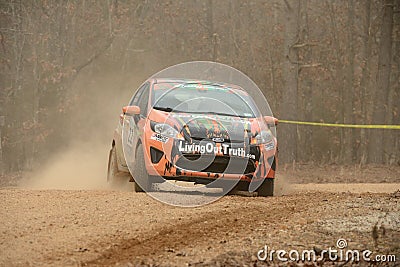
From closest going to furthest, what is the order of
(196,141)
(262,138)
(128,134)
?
(196,141) → (262,138) → (128,134)

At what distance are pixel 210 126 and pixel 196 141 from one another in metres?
0.36

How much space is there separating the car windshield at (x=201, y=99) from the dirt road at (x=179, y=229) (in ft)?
5.44

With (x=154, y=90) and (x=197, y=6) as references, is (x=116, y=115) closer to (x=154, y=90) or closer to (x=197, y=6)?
(x=197, y=6)

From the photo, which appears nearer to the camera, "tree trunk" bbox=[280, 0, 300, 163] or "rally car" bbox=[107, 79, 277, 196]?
"rally car" bbox=[107, 79, 277, 196]

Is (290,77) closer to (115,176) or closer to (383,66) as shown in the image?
(383,66)

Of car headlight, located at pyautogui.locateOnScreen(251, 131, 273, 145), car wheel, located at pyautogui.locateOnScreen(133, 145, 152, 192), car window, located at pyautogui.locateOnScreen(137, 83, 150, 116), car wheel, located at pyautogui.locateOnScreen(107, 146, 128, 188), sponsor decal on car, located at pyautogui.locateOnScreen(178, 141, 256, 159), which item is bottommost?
car wheel, located at pyautogui.locateOnScreen(107, 146, 128, 188)

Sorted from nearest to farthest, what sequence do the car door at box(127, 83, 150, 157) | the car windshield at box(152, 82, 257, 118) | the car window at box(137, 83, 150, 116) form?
the car door at box(127, 83, 150, 157), the car windshield at box(152, 82, 257, 118), the car window at box(137, 83, 150, 116)

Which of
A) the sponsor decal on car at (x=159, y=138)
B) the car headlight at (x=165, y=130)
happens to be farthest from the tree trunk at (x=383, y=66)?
the sponsor decal on car at (x=159, y=138)

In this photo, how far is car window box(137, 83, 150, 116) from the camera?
39.0 feet

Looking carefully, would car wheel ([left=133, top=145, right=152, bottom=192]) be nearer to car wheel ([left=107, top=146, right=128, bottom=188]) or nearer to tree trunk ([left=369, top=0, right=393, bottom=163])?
car wheel ([left=107, top=146, right=128, bottom=188])

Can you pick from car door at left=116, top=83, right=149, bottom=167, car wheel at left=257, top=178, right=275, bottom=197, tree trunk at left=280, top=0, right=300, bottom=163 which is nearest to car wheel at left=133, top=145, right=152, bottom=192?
car door at left=116, top=83, right=149, bottom=167

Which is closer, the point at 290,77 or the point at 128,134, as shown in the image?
the point at 128,134

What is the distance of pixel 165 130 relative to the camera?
36.2 ft

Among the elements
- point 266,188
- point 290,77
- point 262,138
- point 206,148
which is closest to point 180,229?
point 206,148
